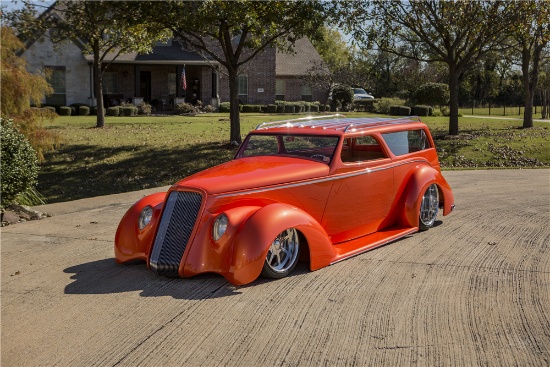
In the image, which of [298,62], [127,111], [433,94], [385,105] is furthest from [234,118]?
[298,62]

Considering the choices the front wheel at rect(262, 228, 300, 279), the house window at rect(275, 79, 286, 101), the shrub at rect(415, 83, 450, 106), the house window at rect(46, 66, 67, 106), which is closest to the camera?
the front wheel at rect(262, 228, 300, 279)

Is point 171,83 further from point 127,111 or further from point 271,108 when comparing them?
point 127,111

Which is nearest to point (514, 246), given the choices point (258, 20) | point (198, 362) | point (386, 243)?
point (386, 243)

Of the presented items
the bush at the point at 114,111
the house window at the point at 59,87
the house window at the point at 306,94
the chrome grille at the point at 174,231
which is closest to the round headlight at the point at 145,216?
the chrome grille at the point at 174,231

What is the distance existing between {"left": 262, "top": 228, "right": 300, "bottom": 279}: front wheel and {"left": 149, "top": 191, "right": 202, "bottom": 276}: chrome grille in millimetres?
824

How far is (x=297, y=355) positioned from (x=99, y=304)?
2.13 metres

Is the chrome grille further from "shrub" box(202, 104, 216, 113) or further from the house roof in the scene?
the house roof

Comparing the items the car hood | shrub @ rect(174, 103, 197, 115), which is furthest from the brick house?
the car hood

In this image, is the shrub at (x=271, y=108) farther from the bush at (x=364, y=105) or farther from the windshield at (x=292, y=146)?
the windshield at (x=292, y=146)

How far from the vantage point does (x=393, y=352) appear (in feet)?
15.0

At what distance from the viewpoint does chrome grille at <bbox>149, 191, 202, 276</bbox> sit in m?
6.18

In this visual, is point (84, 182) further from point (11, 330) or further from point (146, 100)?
point (146, 100)

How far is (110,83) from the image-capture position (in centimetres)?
4272

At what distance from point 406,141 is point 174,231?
12.0 ft
